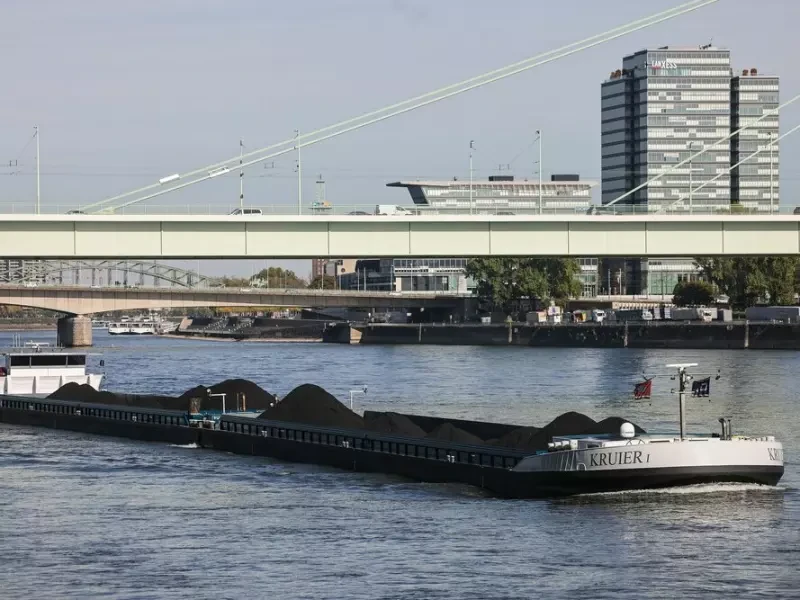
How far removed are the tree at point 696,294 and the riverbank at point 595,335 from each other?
29820 mm

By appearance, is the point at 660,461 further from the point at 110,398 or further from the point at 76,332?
the point at 76,332

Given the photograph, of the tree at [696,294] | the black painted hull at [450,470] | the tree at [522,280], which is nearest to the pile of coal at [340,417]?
the black painted hull at [450,470]

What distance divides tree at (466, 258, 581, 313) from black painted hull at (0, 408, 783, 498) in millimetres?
118605

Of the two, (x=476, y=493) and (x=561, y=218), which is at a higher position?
(x=561, y=218)

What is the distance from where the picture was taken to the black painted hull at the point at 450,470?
29781 mm

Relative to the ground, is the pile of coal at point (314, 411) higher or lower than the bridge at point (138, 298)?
lower

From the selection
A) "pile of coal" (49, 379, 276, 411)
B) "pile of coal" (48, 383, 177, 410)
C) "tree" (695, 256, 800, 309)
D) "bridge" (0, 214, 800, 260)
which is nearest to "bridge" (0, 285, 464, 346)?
"tree" (695, 256, 800, 309)

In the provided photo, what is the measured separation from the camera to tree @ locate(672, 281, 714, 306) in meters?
166

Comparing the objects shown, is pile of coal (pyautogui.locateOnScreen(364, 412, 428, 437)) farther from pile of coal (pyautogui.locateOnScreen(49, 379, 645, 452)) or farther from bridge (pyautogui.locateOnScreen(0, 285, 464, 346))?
bridge (pyautogui.locateOnScreen(0, 285, 464, 346))

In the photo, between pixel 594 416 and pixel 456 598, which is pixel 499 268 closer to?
pixel 594 416

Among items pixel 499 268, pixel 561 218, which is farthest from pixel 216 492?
pixel 499 268

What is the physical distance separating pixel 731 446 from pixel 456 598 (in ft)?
32.4

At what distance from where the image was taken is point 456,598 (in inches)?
869

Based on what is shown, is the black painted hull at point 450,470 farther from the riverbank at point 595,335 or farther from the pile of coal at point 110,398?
the riverbank at point 595,335
